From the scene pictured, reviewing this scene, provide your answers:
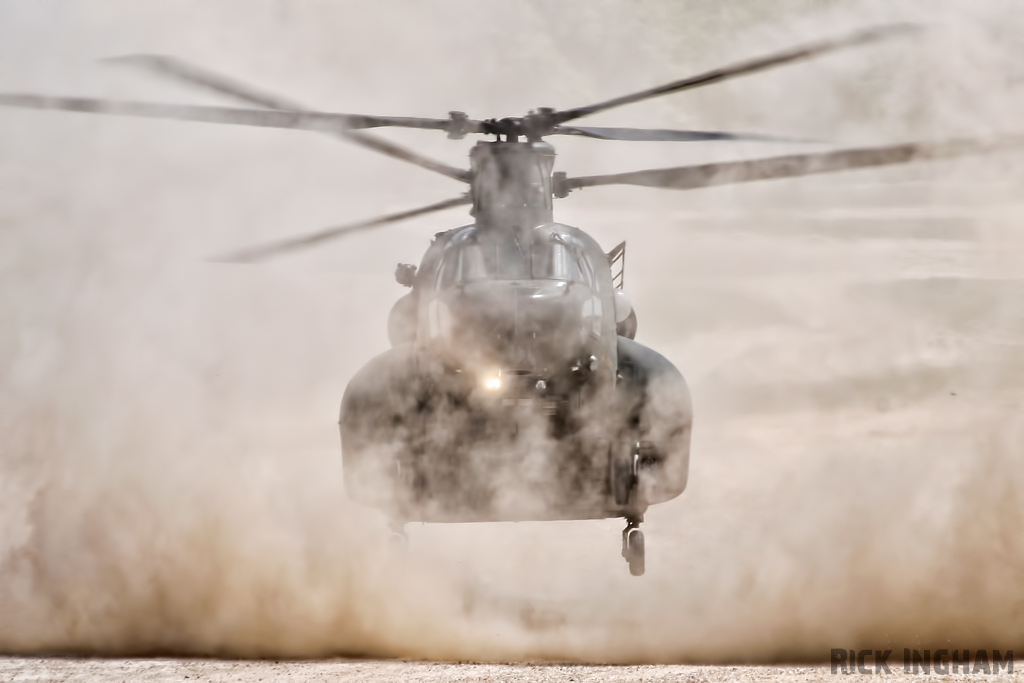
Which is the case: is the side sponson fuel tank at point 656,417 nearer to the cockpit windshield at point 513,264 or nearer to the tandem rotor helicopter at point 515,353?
the tandem rotor helicopter at point 515,353

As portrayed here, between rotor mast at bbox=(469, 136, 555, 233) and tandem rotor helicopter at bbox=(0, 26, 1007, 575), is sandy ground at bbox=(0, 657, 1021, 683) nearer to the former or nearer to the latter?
tandem rotor helicopter at bbox=(0, 26, 1007, 575)

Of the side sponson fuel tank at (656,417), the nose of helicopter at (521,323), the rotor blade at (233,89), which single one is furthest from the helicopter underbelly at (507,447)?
the rotor blade at (233,89)

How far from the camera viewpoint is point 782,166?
18.4 ft

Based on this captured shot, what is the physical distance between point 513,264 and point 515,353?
1.83 ft

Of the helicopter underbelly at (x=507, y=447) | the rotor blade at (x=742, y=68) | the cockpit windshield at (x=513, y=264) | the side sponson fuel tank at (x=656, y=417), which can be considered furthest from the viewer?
the side sponson fuel tank at (x=656, y=417)

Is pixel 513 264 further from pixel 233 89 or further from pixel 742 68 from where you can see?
pixel 233 89

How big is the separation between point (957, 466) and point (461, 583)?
13.8 feet

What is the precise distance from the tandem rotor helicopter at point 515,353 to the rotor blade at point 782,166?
0.04ft

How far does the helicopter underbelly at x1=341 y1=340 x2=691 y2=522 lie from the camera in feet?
16.8

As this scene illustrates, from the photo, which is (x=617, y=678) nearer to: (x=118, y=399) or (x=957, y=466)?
(x=957, y=466)

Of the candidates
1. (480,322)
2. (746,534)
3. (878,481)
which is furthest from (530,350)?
(878,481)

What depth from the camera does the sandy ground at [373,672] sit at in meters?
6.77

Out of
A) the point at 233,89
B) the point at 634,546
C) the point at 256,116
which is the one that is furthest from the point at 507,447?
the point at 233,89

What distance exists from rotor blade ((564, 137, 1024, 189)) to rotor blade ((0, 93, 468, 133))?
4.05ft
